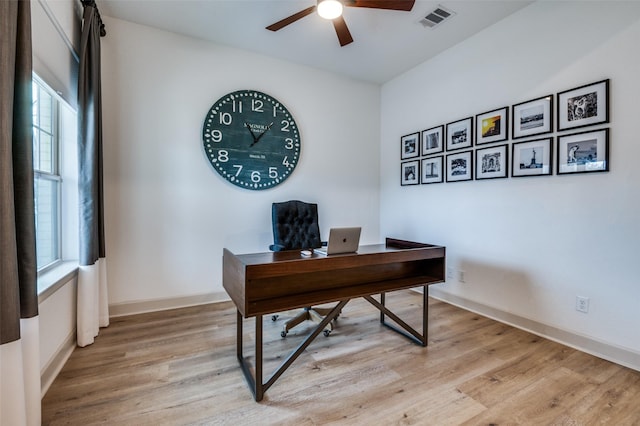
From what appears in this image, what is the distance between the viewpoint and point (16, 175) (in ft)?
4.01

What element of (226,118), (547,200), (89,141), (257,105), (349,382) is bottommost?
(349,382)

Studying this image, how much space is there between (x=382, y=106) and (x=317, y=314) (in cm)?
315

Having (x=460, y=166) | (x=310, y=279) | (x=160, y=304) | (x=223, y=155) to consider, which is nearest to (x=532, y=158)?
(x=460, y=166)

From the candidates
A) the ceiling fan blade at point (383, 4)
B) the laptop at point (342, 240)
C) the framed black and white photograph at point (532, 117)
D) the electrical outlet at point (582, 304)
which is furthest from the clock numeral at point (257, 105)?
the electrical outlet at point (582, 304)

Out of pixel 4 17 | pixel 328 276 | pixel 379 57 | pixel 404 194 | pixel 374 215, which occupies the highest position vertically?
pixel 379 57

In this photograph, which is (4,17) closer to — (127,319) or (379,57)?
(127,319)

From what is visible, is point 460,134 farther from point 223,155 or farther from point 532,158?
point 223,155

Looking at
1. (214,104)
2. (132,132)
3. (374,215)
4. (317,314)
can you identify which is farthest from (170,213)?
(374,215)

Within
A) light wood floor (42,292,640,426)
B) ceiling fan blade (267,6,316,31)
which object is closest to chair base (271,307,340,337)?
light wood floor (42,292,640,426)

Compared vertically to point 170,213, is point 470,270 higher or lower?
lower

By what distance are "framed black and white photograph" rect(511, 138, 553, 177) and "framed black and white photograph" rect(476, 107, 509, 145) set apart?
0.19 m

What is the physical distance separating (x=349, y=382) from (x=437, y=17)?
10.4 feet

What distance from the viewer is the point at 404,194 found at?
3.95 m

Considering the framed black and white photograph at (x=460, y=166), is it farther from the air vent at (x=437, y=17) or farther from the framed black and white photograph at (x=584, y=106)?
the air vent at (x=437, y=17)
